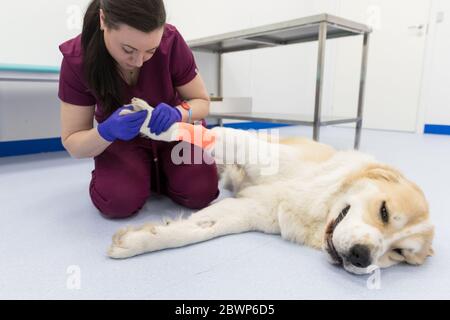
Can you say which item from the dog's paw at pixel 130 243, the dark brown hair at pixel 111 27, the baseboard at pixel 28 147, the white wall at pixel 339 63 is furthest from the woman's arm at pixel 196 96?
the white wall at pixel 339 63

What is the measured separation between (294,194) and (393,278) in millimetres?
383

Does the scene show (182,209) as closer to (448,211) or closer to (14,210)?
(14,210)

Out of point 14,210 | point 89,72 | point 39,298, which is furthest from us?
point 14,210

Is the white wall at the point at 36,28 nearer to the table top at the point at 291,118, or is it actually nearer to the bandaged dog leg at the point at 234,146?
the table top at the point at 291,118

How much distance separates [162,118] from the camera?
1106mm

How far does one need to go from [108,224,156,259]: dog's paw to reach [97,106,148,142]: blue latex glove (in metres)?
0.31

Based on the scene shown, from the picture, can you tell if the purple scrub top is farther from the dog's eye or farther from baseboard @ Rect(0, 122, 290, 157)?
baseboard @ Rect(0, 122, 290, 157)

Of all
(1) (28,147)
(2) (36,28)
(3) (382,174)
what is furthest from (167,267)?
(2) (36,28)

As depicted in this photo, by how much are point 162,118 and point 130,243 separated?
0.41 meters

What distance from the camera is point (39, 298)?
778 millimetres

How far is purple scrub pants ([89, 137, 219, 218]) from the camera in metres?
1.24

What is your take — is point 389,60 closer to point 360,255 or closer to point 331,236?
point 331,236

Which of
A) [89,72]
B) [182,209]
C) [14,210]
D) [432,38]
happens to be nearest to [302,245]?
[182,209]

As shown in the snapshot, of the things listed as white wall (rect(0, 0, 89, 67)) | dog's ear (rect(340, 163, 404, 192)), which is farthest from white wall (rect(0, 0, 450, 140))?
dog's ear (rect(340, 163, 404, 192))
